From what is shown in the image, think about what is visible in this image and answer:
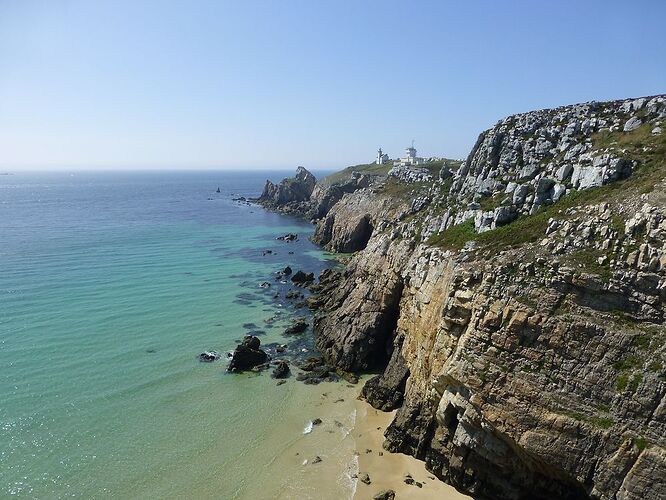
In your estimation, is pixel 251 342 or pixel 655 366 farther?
pixel 251 342

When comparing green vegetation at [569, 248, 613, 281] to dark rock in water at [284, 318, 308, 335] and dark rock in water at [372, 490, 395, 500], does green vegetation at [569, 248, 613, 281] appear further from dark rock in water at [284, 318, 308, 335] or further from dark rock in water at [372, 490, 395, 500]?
dark rock in water at [284, 318, 308, 335]

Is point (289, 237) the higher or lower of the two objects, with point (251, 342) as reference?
higher

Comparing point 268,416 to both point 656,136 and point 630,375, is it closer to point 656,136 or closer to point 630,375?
point 630,375

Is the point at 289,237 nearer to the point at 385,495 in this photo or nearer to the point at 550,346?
the point at 385,495

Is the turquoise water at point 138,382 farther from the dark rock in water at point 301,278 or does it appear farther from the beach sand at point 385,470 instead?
the dark rock in water at point 301,278

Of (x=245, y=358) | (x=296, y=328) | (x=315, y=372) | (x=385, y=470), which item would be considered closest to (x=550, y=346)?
(x=385, y=470)

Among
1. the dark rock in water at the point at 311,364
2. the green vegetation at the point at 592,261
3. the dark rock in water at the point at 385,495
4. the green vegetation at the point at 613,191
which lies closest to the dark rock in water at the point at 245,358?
the dark rock in water at the point at 311,364
